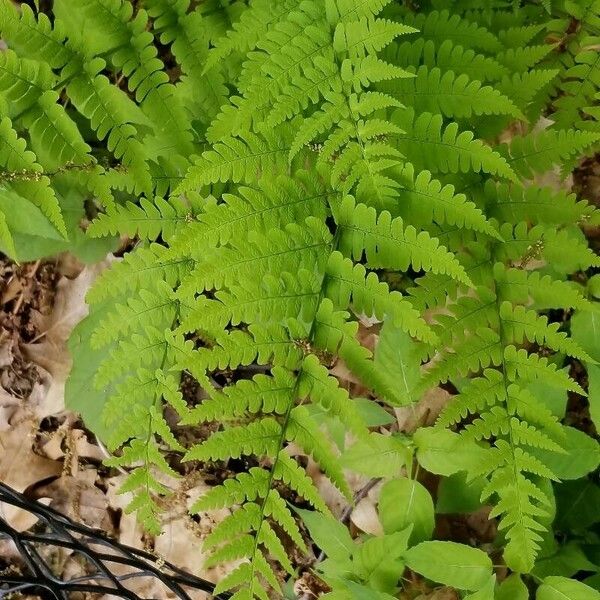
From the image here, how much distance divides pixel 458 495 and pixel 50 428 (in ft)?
6.37

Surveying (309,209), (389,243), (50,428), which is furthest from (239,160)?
(50,428)

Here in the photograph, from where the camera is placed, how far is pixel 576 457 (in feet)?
6.66

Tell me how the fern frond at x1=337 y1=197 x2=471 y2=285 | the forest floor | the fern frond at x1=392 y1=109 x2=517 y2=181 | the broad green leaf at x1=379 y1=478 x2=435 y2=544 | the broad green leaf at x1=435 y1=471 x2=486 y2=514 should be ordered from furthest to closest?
the forest floor → the broad green leaf at x1=435 y1=471 x2=486 y2=514 → the broad green leaf at x1=379 y1=478 x2=435 y2=544 → the fern frond at x1=392 y1=109 x2=517 y2=181 → the fern frond at x1=337 y1=197 x2=471 y2=285

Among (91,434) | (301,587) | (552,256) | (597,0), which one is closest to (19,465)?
(91,434)

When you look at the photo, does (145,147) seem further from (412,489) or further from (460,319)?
(412,489)

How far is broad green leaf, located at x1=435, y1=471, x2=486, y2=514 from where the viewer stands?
2215 mm

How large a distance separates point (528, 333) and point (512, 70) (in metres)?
0.85

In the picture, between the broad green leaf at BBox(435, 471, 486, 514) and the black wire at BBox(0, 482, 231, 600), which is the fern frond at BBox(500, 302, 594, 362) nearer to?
the broad green leaf at BBox(435, 471, 486, 514)

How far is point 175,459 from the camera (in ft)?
9.26

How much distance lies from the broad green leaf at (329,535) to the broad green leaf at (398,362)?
524mm

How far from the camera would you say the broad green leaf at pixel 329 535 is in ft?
7.22

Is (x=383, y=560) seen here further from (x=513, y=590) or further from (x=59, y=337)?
(x=59, y=337)

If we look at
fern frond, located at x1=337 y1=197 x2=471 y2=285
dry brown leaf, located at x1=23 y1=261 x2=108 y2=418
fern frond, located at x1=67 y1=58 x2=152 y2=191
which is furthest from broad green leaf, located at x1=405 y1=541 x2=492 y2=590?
dry brown leaf, located at x1=23 y1=261 x2=108 y2=418

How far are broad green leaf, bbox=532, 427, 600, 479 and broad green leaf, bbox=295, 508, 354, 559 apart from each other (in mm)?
740
